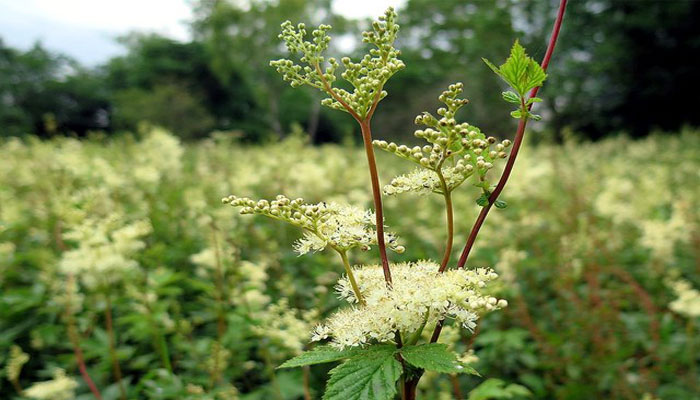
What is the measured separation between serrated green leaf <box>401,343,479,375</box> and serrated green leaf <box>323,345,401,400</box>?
0.02 m

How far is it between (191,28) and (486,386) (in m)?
44.6

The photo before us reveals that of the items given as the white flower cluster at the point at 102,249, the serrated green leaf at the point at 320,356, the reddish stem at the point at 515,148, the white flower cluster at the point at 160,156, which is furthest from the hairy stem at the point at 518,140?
the white flower cluster at the point at 160,156

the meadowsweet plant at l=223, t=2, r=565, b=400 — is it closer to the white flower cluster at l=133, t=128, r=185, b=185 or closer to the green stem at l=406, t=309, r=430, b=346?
the green stem at l=406, t=309, r=430, b=346

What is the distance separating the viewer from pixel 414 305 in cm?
82

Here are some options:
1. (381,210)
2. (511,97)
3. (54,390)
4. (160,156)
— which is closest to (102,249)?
(54,390)

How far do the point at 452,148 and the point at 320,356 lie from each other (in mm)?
405

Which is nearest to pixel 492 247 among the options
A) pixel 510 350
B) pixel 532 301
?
pixel 532 301

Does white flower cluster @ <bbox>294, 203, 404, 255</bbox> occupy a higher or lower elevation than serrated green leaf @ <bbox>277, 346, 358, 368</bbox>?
higher

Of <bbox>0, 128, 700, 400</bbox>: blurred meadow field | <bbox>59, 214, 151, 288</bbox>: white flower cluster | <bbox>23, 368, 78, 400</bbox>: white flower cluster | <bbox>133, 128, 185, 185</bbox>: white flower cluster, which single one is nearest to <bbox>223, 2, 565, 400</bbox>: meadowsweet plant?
<bbox>0, 128, 700, 400</bbox>: blurred meadow field

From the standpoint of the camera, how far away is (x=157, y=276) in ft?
7.94

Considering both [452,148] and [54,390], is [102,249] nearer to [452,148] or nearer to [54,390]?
[54,390]

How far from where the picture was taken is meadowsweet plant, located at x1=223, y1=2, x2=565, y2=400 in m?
0.81

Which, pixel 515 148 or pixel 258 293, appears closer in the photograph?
pixel 515 148

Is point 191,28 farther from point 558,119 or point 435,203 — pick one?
point 435,203
